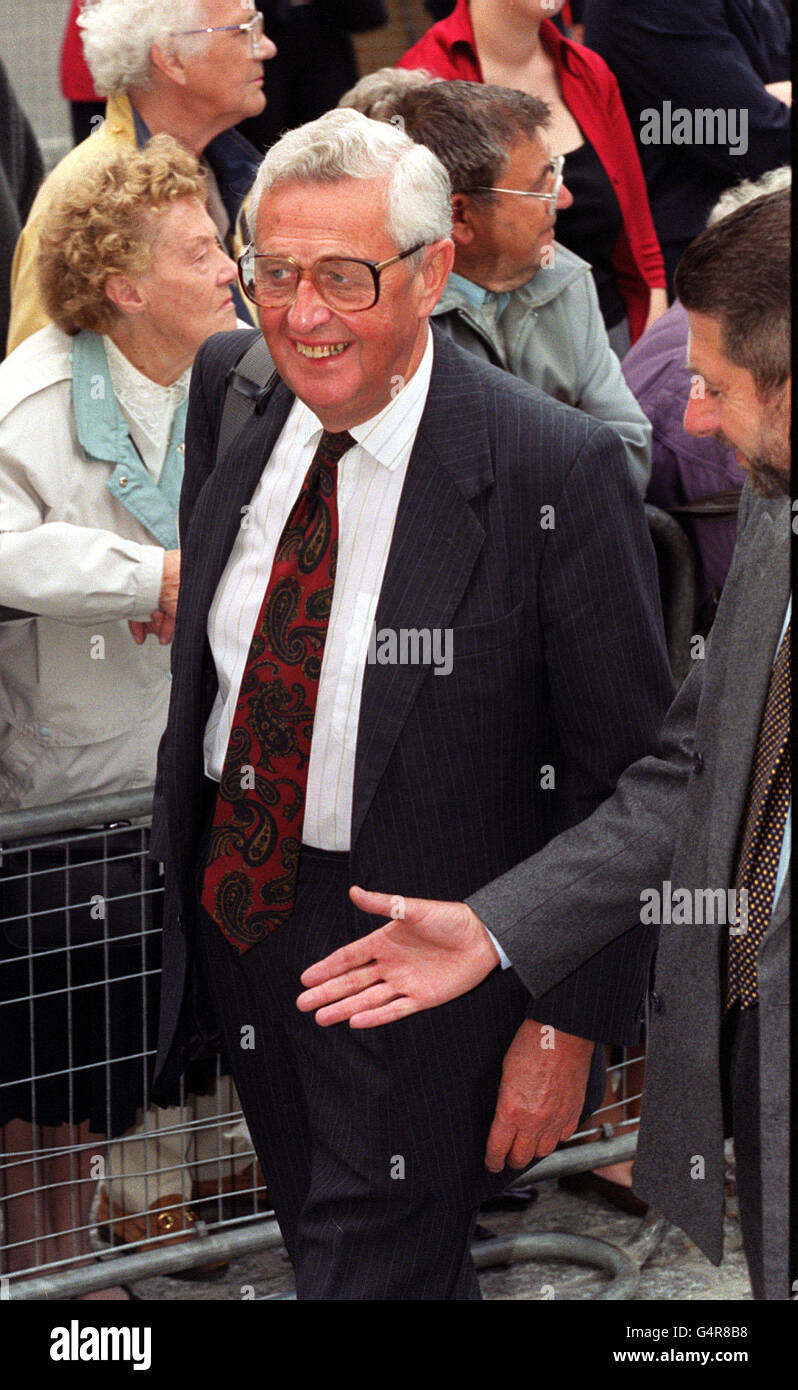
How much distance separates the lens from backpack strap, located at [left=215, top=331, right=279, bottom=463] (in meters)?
2.95

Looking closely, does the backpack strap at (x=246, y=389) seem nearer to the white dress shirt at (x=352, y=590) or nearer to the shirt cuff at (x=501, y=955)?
the white dress shirt at (x=352, y=590)

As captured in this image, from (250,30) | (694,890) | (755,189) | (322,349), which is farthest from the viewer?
(250,30)

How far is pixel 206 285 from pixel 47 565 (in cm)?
69

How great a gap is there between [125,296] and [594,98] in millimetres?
1702

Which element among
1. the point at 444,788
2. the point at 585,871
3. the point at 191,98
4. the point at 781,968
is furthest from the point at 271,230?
the point at 191,98

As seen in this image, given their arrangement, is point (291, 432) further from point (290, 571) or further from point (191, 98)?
point (191, 98)

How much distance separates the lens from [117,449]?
11.9 feet

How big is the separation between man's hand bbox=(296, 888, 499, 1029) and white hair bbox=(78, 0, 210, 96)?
96.2 inches

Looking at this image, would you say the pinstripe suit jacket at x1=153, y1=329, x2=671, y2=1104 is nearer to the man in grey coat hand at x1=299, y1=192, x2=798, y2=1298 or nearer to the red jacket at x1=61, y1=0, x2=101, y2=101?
the man in grey coat hand at x1=299, y1=192, x2=798, y2=1298

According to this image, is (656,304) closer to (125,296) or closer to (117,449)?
(125,296)

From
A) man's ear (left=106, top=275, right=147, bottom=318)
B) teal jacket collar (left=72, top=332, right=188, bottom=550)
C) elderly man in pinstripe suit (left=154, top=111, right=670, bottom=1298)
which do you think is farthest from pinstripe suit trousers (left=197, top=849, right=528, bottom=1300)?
man's ear (left=106, top=275, right=147, bottom=318)

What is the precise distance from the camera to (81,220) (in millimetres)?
3641

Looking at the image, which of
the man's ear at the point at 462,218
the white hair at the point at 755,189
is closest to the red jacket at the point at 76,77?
the man's ear at the point at 462,218

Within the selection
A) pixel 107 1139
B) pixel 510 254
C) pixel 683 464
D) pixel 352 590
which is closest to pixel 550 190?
pixel 510 254
